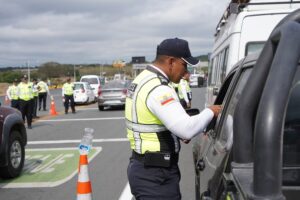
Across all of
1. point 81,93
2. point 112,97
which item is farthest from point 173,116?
point 81,93

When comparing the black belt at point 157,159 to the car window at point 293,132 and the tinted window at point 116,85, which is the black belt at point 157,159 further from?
the tinted window at point 116,85

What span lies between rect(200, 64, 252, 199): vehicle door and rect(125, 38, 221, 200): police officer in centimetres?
14

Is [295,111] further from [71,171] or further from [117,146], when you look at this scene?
[117,146]

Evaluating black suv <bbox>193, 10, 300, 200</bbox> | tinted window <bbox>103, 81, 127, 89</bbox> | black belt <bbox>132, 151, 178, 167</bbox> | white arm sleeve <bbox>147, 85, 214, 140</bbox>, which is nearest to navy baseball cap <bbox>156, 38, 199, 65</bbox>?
white arm sleeve <bbox>147, 85, 214, 140</bbox>

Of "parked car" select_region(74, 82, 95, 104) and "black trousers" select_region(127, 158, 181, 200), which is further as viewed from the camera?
"parked car" select_region(74, 82, 95, 104)

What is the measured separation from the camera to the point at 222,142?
2902 mm

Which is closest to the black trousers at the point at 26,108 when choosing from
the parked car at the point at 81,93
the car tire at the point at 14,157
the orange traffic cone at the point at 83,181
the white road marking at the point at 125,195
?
the car tire at the point at 14,157

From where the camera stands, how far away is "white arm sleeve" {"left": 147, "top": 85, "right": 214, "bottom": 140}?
113 inches

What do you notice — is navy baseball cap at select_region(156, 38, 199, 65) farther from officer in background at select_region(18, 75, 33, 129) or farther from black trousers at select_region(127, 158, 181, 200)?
officer in background at select_region(18, 75, 33, 129)

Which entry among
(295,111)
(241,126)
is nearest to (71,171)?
(295,111)

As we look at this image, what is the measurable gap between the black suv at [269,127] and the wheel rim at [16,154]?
5.44 meters

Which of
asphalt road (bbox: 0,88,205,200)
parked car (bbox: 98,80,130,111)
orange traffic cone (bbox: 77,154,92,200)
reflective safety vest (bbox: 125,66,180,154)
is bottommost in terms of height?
asphalt road (bbox: 0,88,205,200)

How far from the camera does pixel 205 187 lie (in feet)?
9.91

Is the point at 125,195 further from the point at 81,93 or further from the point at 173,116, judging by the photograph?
the point at 81,93
